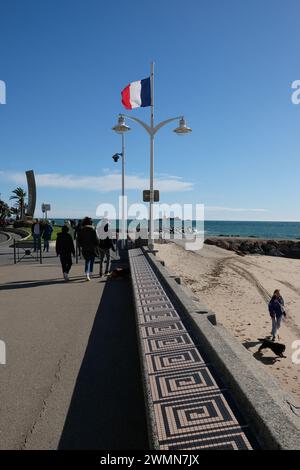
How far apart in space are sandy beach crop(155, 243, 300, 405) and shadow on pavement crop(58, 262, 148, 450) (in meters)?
3.01

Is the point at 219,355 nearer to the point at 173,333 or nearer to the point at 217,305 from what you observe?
the point at 173,333

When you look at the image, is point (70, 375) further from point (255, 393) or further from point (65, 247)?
point (65, 247)

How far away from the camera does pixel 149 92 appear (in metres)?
17.8

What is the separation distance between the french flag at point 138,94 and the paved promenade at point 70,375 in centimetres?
1169

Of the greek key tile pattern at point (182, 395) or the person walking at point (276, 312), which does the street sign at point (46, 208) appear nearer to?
the person walking at point (276, 312)

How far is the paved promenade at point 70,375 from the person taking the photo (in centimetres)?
348

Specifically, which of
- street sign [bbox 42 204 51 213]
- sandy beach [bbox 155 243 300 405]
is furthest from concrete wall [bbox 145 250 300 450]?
street sign [bbox 42 204 51 213]

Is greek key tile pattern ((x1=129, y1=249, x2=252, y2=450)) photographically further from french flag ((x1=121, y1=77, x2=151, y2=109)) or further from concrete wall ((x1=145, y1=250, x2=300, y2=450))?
french flag ((x1=121, y1=77, x2=151, y2=109))

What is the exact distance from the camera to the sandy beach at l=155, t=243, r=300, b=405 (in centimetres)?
867

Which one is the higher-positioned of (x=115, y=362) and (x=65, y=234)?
(x=65, y=234)

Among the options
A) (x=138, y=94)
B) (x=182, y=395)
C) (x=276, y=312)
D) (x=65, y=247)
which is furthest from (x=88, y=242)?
(x=138, y=94)
